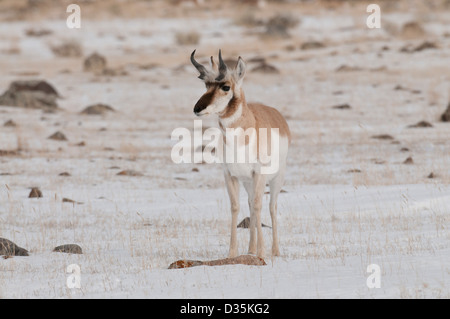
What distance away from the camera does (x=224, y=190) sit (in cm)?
1415

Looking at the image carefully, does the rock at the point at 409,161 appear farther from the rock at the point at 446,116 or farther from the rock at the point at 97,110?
the rock at the point at 97,110

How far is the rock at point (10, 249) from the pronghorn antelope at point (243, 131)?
2.48m

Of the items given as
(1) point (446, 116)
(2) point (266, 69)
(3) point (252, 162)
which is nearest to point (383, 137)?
(1) point (446, 116)

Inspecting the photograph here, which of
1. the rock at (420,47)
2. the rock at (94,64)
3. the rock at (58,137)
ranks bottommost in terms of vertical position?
the rock at (58,137)

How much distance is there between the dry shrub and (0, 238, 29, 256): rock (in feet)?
139

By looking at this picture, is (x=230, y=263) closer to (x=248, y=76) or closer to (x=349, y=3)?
(x=248, y=76)

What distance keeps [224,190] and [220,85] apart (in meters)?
5.94

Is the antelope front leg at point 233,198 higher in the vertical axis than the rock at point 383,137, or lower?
lower

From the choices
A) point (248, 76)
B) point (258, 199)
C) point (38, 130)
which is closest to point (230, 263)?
point (258, 199)

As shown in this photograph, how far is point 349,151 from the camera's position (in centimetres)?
1858

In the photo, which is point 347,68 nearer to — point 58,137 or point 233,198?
point 58,137

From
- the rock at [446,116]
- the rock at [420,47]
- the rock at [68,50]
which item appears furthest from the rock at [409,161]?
the rock at [68,50]

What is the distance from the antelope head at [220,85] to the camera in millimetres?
8234

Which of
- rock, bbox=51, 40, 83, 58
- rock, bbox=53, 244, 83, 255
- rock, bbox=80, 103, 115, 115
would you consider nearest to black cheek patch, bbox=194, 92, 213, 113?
rock, bbox=53, 244, 83, 255
